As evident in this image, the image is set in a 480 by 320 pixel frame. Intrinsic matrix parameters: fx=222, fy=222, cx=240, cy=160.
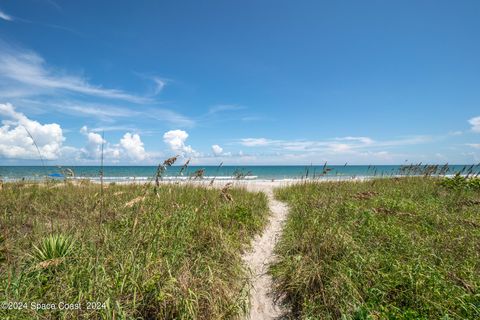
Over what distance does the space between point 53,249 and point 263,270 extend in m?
3.96

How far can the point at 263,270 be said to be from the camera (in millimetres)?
5008

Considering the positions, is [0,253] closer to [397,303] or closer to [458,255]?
[397,303]

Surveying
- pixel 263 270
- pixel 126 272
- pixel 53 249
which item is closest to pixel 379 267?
pixel 263 270

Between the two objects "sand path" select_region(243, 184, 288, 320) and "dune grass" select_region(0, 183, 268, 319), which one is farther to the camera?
"sand path" select_region(243, 184, 288, 320)

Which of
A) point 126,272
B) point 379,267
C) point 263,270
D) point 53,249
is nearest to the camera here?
point 126,272

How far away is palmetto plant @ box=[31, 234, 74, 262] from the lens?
359 centimetres

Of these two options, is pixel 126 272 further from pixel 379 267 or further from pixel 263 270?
pixel 379 267

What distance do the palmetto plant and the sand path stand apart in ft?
10.8

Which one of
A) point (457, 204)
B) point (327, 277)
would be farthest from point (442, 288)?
point (457, 204)

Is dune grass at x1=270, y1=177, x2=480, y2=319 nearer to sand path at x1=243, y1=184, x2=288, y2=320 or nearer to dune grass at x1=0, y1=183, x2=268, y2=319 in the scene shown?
sand path at x1=243, y1=184, x2=288, y2=320

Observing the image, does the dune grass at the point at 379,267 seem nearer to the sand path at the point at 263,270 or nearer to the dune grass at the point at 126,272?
the sand path at the point at 263,270

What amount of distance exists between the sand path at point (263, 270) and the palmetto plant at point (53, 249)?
3281mm

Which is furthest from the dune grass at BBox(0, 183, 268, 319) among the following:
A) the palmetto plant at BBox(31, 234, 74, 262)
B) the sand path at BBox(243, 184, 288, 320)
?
the sand path at BBox(243, 184, 288, 320)

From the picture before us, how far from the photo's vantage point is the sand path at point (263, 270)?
3.90 m
